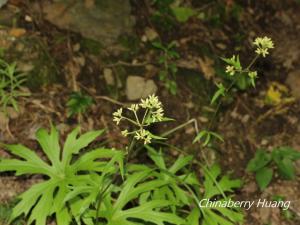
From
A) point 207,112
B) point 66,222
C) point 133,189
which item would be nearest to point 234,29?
point 207,112

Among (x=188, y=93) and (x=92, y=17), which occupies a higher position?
(x=92, y=17)

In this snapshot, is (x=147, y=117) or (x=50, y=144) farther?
(x=50, y=144)

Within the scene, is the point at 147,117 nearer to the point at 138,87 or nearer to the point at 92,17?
the point at 138,87

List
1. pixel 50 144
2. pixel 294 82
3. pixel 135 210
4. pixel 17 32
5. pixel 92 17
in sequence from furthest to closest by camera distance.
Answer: pixel 294 82 < pixel 92 17 < pixel 17 32 < pixel 50 144 < pixel 135 210

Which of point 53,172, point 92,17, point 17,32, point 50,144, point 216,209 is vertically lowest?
point 216,209

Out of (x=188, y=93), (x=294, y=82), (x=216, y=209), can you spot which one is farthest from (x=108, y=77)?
(x=294, y=82)

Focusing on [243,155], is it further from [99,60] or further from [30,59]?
[30,59]

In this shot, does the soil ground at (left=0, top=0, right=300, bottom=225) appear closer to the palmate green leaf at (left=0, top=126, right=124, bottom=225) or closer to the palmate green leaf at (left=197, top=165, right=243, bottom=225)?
the palmate green leaf at (left=0, top=126, right=124, bottom=225)
